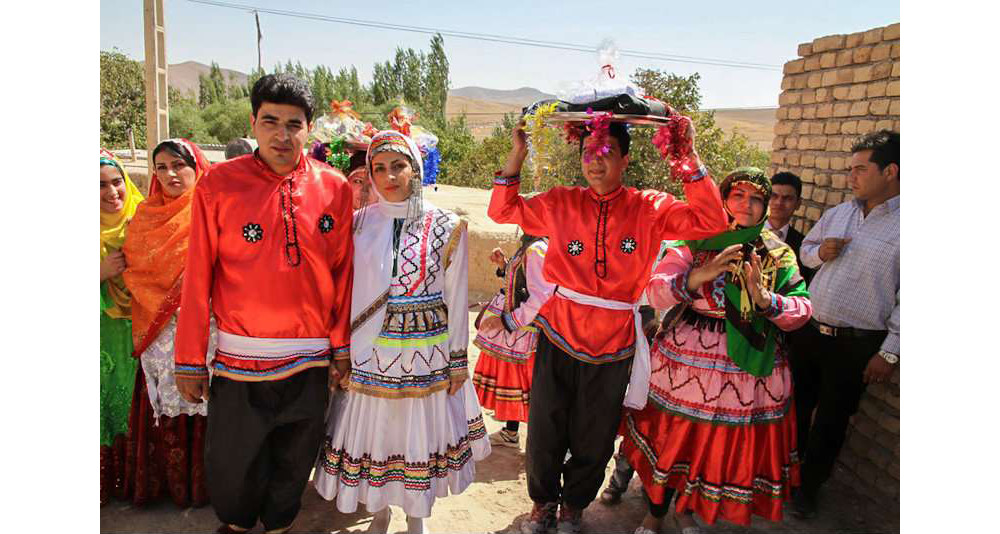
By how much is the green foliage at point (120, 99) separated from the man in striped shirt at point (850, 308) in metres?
32.9

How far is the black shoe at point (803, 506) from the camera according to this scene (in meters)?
3.84

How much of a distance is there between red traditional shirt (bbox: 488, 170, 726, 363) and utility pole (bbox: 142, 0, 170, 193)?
7.57 meters

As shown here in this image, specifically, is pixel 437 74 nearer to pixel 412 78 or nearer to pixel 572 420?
pixel 412 78

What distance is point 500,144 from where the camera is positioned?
2183 cm

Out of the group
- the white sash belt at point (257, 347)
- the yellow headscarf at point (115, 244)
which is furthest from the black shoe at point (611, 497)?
the yellow headscarf at point (115, 244)

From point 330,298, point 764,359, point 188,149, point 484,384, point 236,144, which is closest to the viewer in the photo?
point 330,298

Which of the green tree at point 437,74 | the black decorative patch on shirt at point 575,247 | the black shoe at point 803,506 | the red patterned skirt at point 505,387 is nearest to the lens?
the black decorative patch on shirt at point 575,247

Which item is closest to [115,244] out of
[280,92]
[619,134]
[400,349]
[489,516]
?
[280,92]

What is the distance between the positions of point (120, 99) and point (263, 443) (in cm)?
3382

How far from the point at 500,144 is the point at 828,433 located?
18883mm

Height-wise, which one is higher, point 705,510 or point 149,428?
point 149,428

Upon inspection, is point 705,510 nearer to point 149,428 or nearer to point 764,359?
point 764,359

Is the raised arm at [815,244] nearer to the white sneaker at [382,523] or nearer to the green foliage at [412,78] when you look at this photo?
the white sneaker at [382,523]

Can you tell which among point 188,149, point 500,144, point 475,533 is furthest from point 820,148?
point 500,144
